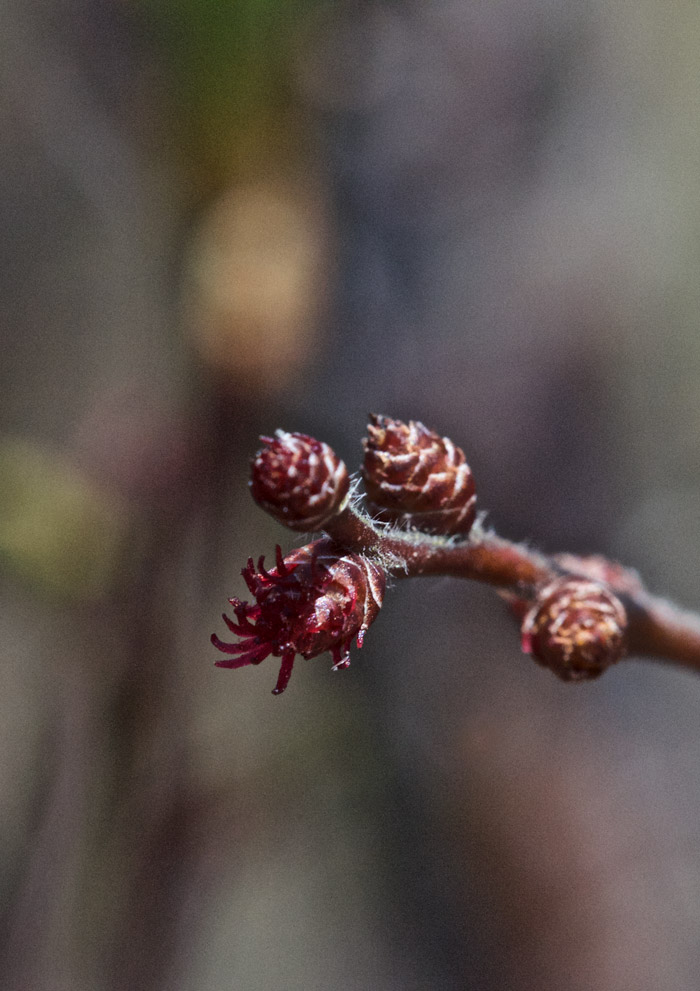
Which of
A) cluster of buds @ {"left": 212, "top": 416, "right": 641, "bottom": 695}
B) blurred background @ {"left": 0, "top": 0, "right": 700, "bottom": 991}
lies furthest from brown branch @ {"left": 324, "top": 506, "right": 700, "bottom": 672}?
blurred background @ {"left": 0, "top": 0, "right": 700, "bottom": 991}

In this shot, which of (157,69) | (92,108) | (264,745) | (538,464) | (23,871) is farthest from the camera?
(538,464)

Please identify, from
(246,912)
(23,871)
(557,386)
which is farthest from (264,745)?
(557,386)

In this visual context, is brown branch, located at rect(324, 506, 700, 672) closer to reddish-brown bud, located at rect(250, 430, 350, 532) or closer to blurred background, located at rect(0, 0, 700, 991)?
reddish-brown bud, located at rect(250, 430, 350, 532)

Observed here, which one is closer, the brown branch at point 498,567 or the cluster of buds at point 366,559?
the cluster of buds at point 366,559

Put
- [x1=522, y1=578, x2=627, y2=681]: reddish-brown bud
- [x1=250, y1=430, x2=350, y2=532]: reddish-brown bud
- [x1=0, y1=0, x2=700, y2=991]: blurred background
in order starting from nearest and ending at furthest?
[x1=250, y1=430, x2=350, y2=532]: reddish-brown bud → [x1=522, y1=578, x2=627, y2=681]: reddish-brown bud → [x1=0, y1=0, x2=700, y2=991]: blurred background

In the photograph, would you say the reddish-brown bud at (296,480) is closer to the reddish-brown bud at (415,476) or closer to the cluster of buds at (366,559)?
the cluster of buds at (366,559)

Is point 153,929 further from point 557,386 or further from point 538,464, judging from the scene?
point 557,386

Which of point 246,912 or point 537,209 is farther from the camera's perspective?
point 537,209

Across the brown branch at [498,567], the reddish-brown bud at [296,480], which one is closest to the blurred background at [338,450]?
the brown branch at [498,567]
